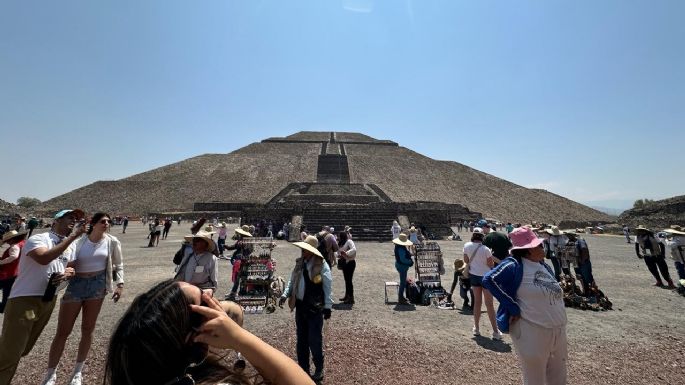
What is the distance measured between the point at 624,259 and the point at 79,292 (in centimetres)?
1866

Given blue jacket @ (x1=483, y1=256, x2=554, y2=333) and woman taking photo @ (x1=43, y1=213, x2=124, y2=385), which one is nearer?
blue jacket @ (x1=483, y1=256, x2=554, y2=333)

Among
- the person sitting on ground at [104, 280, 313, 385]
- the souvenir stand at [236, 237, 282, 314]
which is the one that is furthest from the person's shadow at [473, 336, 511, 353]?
the person sitting on ground at [104, 280, 313, 385]

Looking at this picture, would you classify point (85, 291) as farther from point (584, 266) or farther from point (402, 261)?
point (584, 266)

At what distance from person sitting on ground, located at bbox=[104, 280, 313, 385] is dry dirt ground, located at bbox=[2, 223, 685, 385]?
3.23 meters

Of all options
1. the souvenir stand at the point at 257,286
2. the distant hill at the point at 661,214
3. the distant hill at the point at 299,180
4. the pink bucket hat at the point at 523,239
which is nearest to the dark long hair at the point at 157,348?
the pink bucket hat at the point at 523,239

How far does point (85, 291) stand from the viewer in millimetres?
3777

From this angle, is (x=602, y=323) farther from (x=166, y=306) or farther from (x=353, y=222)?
(x=353, y=222)

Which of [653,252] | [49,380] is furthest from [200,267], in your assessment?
[653,252]

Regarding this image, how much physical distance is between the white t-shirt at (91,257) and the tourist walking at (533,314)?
4.21 metres

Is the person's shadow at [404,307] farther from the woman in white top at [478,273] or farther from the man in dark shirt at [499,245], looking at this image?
the man in dark shirt at [499,245]

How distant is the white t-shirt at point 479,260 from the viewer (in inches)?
219

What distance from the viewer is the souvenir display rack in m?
7.51

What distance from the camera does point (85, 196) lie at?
1887 inches

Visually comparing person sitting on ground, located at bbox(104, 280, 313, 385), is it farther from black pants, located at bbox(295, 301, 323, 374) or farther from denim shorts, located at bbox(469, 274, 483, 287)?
denim shorts, located at bbox(469, 274, 483, 287)
